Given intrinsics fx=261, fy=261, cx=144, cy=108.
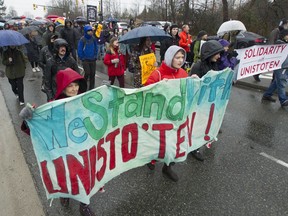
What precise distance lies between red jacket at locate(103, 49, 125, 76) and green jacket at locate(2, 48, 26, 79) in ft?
6.33

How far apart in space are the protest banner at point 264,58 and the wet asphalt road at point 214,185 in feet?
6.41

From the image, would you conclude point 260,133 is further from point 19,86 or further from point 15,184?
point 19,86

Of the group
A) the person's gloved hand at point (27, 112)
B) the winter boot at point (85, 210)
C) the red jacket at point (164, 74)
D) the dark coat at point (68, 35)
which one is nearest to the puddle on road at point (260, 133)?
the red jacket at point (164, 74)

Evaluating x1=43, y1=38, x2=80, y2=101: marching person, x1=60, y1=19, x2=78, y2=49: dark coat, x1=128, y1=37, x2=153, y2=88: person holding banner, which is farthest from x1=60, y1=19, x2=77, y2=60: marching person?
x1=43, y1=38, x2=80, y2=101: marching person

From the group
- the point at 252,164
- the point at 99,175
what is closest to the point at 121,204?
the point at 99,175

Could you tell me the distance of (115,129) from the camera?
262cm

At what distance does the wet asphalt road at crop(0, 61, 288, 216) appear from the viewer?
2824mm

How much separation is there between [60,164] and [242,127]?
3.76m

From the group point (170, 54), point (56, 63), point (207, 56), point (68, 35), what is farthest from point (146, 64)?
point (68, 35)

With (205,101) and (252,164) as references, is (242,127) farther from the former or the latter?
(205,101)

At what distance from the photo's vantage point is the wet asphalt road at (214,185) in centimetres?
282

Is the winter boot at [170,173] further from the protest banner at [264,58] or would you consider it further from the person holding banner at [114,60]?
the protest banner at [264,58]

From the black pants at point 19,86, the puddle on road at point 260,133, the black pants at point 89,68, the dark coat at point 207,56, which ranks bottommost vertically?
the puddle on road at point 260,133

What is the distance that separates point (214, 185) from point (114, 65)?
3.72 metres
